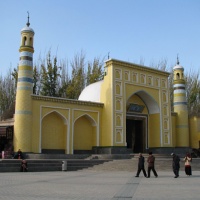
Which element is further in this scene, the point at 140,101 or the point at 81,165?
the point at 140,101

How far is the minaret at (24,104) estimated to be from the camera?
18.6 m

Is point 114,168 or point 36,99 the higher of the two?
point 36,99

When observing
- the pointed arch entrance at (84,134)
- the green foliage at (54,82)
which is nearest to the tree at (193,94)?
the green foliage at (54,82)

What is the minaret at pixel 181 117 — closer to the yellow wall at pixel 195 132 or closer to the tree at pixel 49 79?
the yellow wall at pixel 195 132

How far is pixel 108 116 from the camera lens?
22.2 meters

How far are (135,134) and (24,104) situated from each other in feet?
35.0

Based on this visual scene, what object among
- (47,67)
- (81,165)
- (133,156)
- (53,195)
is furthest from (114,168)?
(47,67)

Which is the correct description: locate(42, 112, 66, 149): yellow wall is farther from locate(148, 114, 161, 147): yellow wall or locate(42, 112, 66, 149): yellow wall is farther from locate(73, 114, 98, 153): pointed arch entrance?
locate(148, 114, 161, 147): yellow wall

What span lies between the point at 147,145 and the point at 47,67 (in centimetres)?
1541

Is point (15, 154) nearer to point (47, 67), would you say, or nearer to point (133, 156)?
point (133, 156)

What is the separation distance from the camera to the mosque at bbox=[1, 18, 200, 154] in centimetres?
1934

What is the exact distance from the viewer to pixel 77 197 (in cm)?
707

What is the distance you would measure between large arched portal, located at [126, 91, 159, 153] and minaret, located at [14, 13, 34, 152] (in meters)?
8.43

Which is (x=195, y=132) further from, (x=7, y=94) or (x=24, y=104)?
(x=7, y=94)
